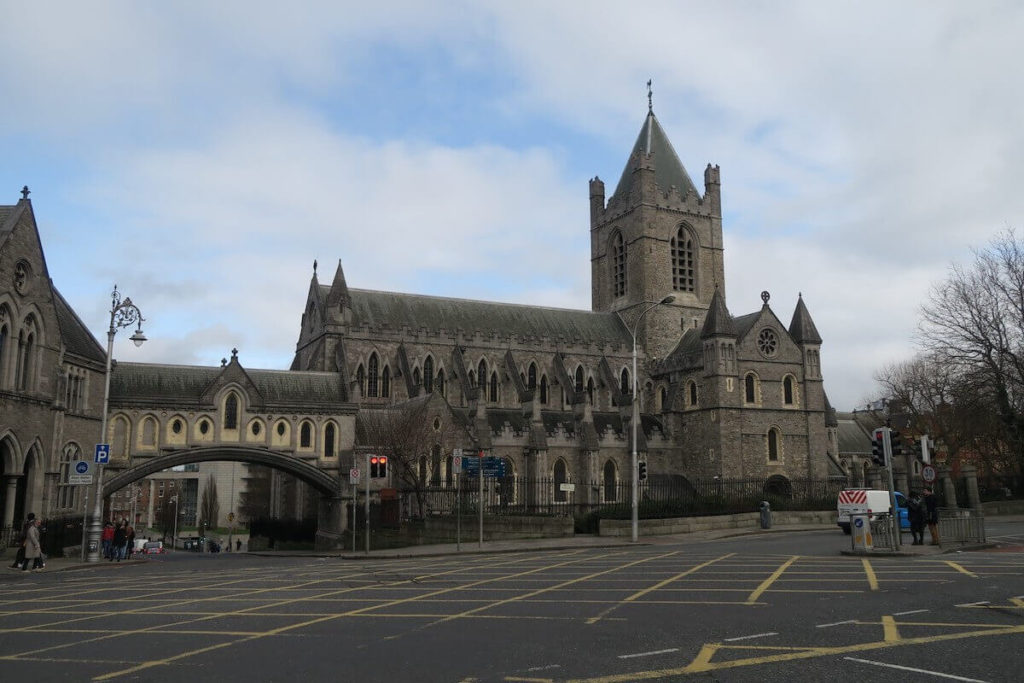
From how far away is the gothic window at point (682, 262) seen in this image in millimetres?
64750

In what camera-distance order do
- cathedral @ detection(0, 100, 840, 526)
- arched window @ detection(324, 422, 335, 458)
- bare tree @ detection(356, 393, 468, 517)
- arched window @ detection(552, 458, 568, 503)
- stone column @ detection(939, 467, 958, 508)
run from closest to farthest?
cathedral @ detection(0, 100, 840, 526), stone column @ detection(939, 467, 958, 508), bare tree @ detection(356, 393, 468, 517), arched window @ detection(324, 422, 335, 458), arched window @ detection(552, 458, 568, 503)

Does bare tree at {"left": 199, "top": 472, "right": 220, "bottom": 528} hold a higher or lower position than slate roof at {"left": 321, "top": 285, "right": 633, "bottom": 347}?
lower

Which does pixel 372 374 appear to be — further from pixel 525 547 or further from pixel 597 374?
pixel 525 547

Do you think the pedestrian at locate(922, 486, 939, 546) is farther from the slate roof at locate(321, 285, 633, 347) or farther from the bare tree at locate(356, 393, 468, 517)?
the slate roof at locate(321, 285, 633, 347)

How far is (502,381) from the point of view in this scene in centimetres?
5547

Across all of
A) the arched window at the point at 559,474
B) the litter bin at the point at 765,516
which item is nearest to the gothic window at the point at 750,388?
the arched window at the point at 559,474

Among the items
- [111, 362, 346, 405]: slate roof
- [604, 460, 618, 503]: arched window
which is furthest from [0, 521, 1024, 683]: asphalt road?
[604, 460, 618, 503]: arched window

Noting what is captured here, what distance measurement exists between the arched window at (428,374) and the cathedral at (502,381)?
0.30 ft

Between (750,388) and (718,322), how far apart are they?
15.6 feet

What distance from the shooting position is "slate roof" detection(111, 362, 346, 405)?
40312mm

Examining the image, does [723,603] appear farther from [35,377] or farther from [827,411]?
[827,411]

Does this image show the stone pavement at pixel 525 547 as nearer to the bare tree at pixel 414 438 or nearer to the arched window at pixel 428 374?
the bare tree at pixel 414 438

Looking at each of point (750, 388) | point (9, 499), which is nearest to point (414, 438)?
point (9, 499)

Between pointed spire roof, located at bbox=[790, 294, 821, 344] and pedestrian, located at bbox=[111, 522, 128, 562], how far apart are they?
1652 inches
